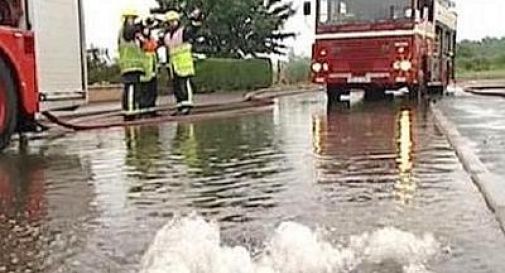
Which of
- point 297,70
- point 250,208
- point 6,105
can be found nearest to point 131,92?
point 6,105

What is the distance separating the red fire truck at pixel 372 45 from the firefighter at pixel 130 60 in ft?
22.8

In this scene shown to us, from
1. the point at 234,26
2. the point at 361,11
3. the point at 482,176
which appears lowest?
the point at 482,176

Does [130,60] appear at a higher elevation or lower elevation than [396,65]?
higher

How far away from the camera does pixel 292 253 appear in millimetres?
4824

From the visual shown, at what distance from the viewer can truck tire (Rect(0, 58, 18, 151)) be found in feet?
35.2

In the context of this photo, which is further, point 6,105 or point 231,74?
point 231,74

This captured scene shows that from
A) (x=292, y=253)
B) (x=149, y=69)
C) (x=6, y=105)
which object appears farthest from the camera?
(x=149, y=69)

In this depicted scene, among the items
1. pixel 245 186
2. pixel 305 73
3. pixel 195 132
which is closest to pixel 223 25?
pixel 305 73

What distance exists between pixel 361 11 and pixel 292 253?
59.9 ft

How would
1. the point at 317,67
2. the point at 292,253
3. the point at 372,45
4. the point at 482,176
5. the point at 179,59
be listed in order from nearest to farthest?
1. the point at 292,253
2. the point at 482,176
3. the point at 179,59
4. the point at 372,45
5. the point at 317,67

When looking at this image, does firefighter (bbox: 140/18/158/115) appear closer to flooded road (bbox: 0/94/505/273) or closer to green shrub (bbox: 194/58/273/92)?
flooded road (bbox: 0/94/505/273)

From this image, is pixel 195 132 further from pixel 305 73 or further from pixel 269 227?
pixel 305 73

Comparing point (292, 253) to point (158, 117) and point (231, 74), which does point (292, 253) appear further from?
A: point (231, 74)

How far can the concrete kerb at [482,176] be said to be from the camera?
6.09 m
